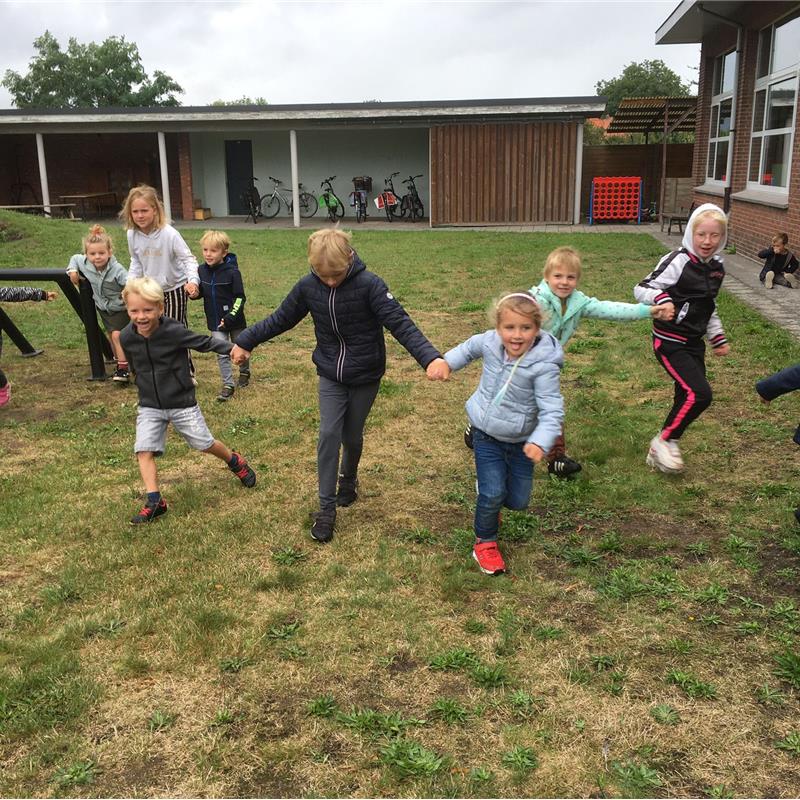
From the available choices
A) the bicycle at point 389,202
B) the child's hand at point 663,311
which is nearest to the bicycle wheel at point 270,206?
the bicycle at point 389,202

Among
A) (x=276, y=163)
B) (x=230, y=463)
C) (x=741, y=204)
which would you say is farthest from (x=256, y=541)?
(x=276, y=163)

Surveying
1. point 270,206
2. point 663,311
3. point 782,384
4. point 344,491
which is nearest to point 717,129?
point 270,206

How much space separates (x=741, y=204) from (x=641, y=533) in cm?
1249

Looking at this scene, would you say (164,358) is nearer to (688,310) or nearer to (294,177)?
(688,310)

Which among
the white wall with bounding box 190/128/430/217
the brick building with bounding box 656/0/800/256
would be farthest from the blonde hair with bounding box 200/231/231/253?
the white wall with bounding box 190/128/430/217

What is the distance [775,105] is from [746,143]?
1432 mm

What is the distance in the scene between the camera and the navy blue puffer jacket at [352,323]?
406 centimetres

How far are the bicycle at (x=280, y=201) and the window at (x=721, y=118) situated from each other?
1265 centimetres

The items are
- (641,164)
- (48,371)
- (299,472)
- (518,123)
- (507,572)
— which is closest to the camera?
(507,572)

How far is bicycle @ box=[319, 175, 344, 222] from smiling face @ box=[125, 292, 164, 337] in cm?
2158

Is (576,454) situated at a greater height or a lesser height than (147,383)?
lesser

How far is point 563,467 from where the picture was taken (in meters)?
4.85

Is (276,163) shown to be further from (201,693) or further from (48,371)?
(201,693)

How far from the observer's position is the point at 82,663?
122 inches
